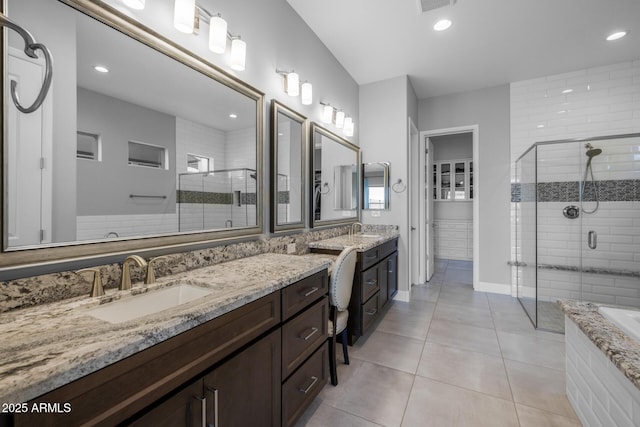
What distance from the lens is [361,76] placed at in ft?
11.7

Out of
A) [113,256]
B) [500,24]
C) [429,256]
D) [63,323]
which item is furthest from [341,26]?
[429,256]

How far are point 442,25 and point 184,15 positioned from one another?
7.60 ft

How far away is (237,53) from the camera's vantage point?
1.66 metres

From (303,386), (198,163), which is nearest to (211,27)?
(198,163)

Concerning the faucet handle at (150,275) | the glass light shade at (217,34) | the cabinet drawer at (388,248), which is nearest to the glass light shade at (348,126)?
the cabinet drawer at (388,248)

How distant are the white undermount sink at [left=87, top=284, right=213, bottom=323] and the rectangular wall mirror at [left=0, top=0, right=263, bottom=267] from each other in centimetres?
23

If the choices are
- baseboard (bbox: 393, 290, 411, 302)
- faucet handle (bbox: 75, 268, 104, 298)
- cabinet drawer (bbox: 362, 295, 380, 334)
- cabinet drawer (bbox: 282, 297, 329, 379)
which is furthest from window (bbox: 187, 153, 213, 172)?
baseboard (bbox: 393, 290, 411, 302)

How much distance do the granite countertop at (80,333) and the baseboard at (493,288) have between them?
12.2 feet

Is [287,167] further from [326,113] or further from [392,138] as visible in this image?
[392,138]

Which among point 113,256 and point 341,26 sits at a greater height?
point 341,26

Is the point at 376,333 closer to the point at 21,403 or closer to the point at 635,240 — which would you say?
the point at 21,403

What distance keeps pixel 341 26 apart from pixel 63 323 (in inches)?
114

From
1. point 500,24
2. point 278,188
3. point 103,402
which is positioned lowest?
point 103,402

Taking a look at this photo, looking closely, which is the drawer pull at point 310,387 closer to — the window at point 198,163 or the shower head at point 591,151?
the window at point 198,163
